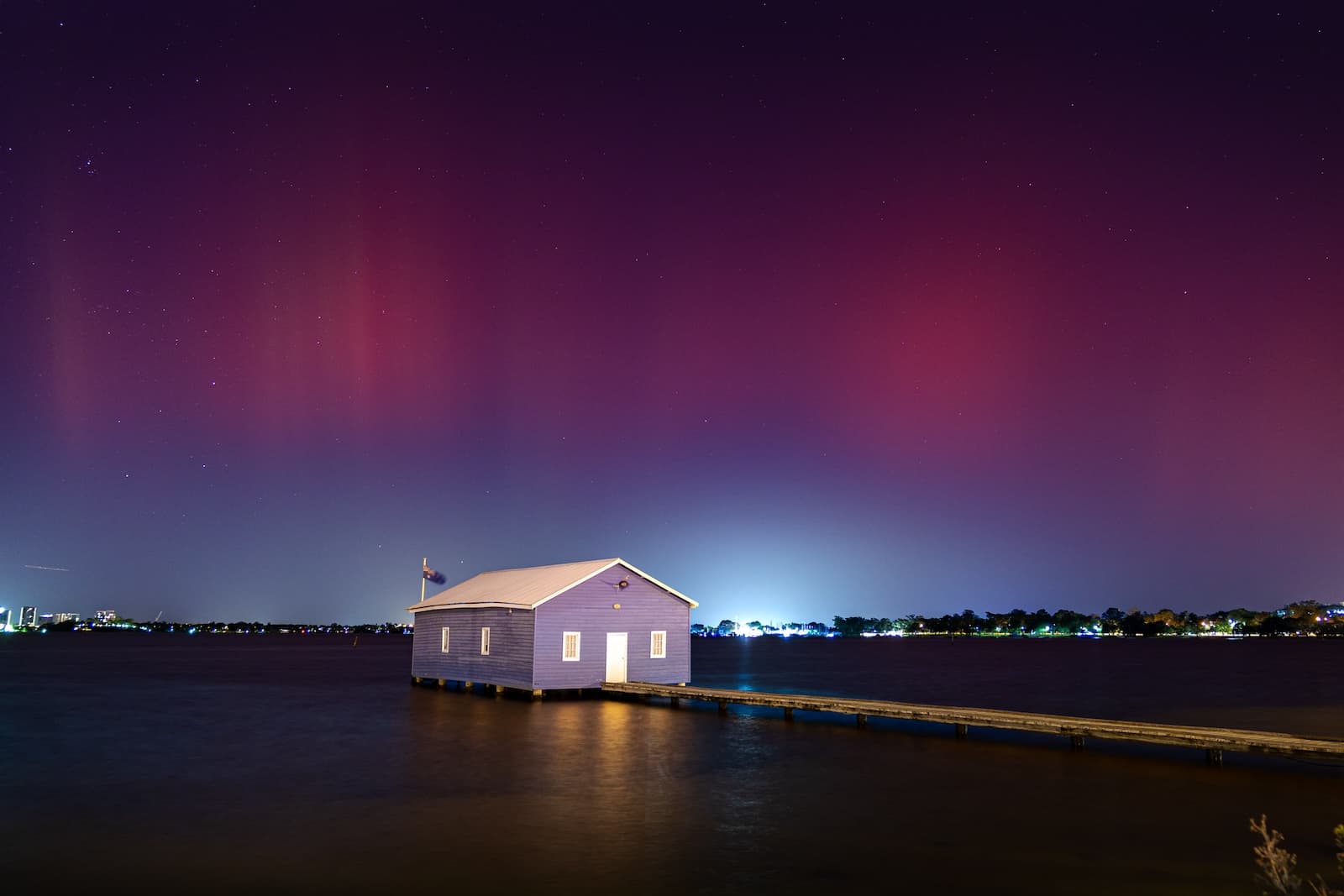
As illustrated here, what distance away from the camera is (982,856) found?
1493cm

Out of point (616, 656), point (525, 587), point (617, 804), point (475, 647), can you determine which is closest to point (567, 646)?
point (616, 656)

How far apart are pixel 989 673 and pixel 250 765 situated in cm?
8014

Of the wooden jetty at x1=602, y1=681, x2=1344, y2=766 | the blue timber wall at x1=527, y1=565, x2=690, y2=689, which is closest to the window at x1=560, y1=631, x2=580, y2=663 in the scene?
the blue timber wall at x1=527, y1=565, x2=690, y2=689

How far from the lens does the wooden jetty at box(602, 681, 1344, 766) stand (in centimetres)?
2248

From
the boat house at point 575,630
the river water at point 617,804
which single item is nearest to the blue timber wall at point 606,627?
the boat house at point 575,630

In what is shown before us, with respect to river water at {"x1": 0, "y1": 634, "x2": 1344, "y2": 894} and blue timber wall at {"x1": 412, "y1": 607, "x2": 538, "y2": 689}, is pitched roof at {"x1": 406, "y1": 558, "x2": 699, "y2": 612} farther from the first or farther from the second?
river water at {"x1": 0, "y1": 634, "x2": 1344, "y2": 894}

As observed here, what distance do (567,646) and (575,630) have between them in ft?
2.43

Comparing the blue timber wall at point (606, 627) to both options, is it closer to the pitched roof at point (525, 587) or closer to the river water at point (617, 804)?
the pitched roof at point (525, 587)

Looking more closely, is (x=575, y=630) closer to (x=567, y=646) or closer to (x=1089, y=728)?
(x=567, y=646)

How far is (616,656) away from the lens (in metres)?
41.8

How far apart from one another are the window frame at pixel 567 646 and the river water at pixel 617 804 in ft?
8.96

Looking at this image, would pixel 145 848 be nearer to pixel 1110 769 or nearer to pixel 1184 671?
pixel 1110 769

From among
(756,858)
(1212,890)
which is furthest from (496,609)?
(1212,890)

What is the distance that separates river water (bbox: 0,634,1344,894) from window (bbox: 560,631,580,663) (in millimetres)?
2751
